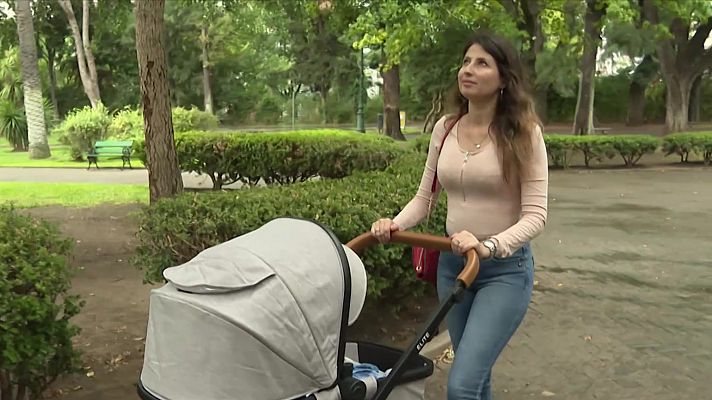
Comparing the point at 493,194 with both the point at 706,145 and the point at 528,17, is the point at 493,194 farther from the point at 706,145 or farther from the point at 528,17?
the point at 528,17

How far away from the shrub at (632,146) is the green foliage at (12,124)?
20578 mm

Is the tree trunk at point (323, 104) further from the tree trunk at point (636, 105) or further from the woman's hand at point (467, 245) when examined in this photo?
the woman's hand at point (467, 245)

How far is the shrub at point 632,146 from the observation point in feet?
64.8

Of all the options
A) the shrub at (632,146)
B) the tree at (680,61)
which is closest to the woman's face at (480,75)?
the shrub at (632,146)

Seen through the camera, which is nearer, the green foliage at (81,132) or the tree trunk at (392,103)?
the green foliage at (81,132)

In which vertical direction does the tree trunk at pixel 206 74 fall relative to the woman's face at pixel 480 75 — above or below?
above

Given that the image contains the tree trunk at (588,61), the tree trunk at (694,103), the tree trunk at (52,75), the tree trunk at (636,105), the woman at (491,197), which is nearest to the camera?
the woman at (491,197)

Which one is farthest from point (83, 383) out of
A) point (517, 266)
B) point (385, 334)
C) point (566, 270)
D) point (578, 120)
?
point (578, 120)

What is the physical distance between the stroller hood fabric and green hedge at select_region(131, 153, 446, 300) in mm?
2202

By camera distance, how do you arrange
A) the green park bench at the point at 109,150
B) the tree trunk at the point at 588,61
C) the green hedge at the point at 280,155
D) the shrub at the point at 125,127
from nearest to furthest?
the green hedge at the point at 280,155 → the green park bench at the point at 109,150 → the tree trunk at the point at 588,61 → the shrub at the point at 125,127

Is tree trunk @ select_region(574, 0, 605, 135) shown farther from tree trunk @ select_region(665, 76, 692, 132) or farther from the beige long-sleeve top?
the beige long-sleeve top

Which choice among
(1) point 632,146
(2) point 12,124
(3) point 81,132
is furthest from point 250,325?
(2) point 12,124

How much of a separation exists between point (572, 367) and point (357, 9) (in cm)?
1536

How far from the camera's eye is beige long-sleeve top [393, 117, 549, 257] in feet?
8.57
